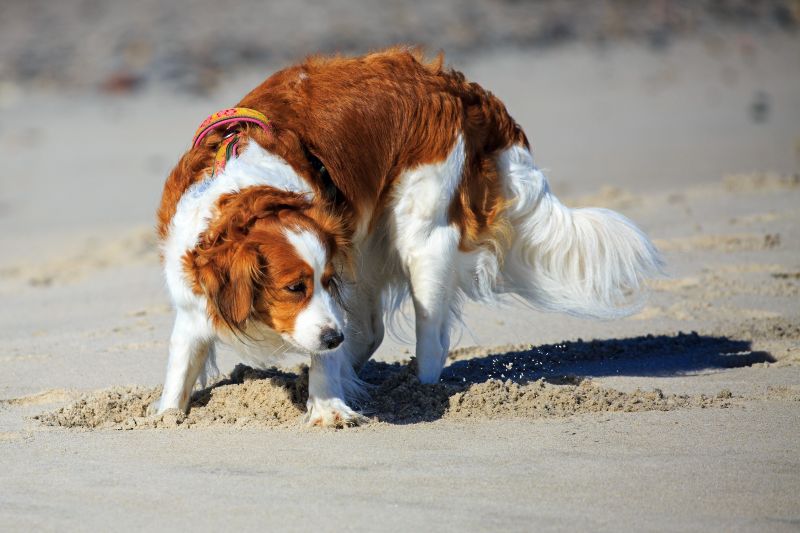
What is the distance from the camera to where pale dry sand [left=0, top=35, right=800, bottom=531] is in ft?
12.4

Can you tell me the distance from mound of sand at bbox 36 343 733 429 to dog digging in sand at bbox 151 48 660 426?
0.49 ft

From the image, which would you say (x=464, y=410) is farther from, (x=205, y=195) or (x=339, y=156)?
(x=205, y=195)

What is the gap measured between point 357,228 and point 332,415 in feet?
2.79

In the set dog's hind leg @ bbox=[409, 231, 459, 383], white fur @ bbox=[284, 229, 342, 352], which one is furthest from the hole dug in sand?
white fur @ bbox=[284, 229, 342, 352]

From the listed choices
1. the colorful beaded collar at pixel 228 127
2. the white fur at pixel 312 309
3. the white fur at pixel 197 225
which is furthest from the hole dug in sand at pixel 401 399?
the colorful beaded collar at pixel 228 127

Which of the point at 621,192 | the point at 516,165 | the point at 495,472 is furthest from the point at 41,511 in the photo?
the point at 621,192

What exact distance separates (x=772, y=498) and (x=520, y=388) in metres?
1.50

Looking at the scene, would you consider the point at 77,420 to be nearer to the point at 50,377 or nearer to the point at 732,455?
the point at 50,377

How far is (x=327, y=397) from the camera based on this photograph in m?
4.81

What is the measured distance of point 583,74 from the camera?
17922 millimetres

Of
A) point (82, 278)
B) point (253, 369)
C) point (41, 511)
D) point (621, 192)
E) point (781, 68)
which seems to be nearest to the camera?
point (41, 511)

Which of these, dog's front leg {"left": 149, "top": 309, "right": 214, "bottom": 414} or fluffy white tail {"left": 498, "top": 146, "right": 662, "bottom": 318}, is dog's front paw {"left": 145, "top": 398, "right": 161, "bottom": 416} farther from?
fluffy white tail {"left": 498, "top": 146, "right": 662, "bottom": 318}

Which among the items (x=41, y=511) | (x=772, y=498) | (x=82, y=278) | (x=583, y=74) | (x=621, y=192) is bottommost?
(x=41, y=511)

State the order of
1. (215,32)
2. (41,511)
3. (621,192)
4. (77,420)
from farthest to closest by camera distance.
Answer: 1. (215,32)
2. (621,192)
3. (77,420)
4. (41,511)
